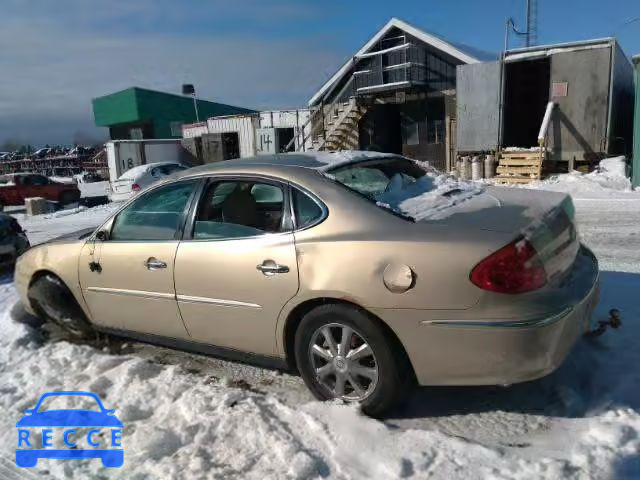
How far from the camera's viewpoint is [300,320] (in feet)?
10.3

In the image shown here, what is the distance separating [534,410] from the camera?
2.98 m

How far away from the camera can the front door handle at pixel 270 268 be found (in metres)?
3.07

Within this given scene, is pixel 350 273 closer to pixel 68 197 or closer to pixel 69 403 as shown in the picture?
pixel 69 403

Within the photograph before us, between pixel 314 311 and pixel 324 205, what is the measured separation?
62cm

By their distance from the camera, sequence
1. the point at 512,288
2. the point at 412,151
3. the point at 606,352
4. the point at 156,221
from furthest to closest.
Answer: 1. the point at 412,151
2. the point at 156,221
3. the point at 606,352
4. the point at 512,288

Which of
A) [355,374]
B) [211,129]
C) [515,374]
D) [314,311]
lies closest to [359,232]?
[314,311]

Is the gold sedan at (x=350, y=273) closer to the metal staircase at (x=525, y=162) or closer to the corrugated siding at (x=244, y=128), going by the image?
the metal staircase at (x=525, y=162)

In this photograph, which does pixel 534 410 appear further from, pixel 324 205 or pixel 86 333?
pixel 86 333

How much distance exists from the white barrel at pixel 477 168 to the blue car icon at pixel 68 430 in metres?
13.8

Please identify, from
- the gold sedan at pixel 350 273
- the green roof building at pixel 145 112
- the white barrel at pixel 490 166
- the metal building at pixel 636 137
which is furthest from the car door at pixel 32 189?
the green roof building at pixel 145 112

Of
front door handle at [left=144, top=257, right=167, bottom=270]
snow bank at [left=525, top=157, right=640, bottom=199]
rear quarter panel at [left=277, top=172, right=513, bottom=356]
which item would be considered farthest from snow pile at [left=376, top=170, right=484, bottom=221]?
snow bank at [left=525, top=157, right=640, bottom=199]

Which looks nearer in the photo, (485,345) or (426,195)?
(485,345)

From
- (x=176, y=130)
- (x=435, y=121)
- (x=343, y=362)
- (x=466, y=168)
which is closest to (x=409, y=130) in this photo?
(x=435, y=121)

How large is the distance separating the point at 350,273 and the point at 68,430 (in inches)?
75.9
